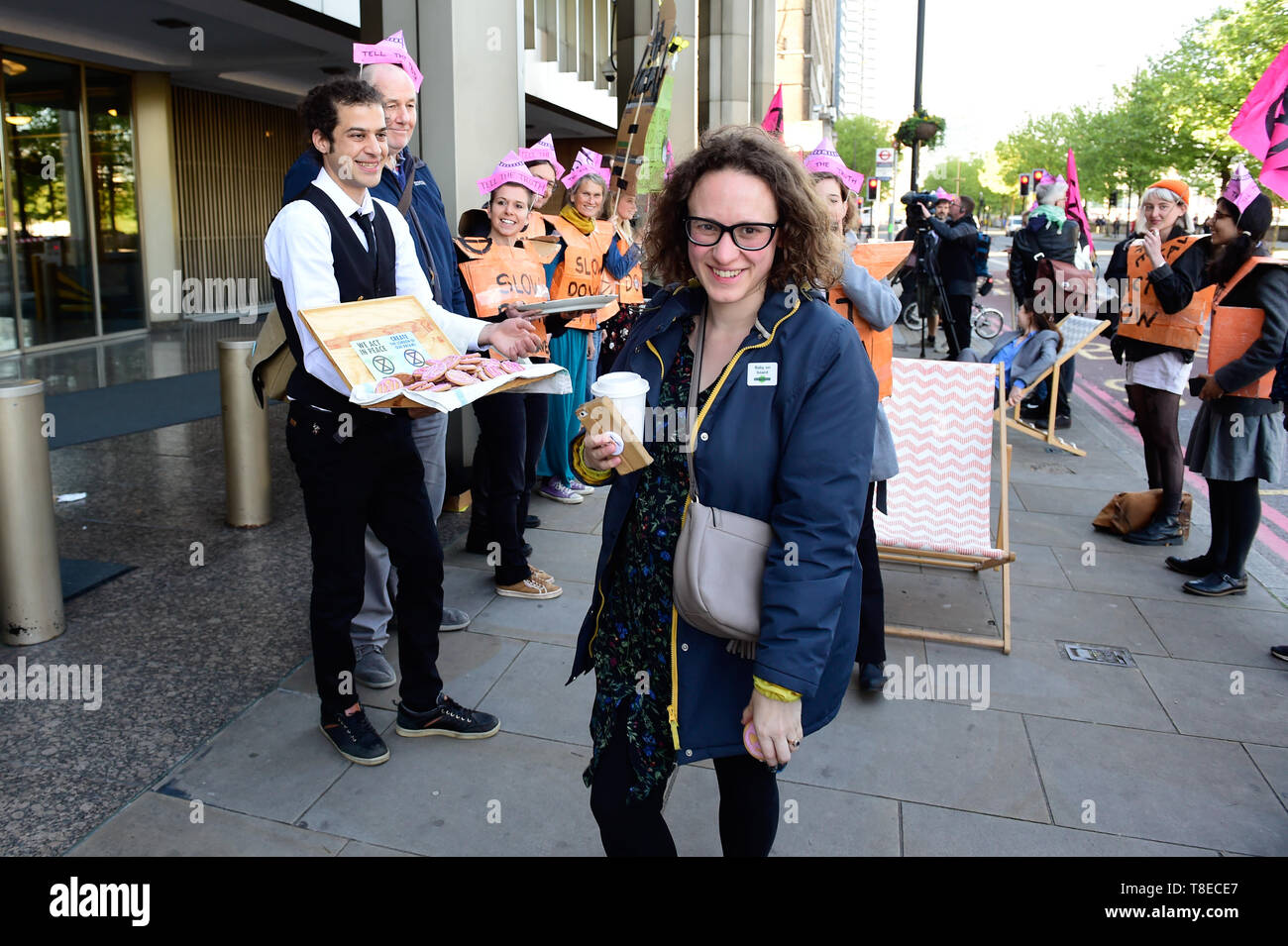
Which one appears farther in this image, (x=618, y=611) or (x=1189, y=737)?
(x=1189, y=737)

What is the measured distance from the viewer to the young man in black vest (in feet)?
9.50

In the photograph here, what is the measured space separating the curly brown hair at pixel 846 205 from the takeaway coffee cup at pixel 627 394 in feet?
6.50

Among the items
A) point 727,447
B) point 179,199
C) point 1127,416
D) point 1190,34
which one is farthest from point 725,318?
point 1190,34

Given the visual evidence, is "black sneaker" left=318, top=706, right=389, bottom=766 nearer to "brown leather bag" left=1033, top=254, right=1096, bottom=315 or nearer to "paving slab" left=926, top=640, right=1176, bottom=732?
"paving slab" left=926, top=640, right=1176, bottom=732

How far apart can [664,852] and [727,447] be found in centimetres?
98

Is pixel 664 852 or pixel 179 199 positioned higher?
pixel 179 199

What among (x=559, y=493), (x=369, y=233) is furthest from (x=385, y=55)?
(x=559, y=493)

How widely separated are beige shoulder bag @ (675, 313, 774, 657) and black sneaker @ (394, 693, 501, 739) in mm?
1836

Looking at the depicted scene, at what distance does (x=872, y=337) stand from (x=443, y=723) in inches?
88.3

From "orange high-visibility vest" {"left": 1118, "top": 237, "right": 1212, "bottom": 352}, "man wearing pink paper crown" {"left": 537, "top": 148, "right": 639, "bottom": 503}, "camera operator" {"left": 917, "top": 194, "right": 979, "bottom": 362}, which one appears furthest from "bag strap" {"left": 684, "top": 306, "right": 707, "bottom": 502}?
"camera operator" {"left": 917, "top": 194, "right": 979, "bottom": 362}

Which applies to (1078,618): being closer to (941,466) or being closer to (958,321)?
(941,466)

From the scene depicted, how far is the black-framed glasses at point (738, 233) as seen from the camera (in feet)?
6.75

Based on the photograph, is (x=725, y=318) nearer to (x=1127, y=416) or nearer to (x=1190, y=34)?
(x=1127, y=416)
